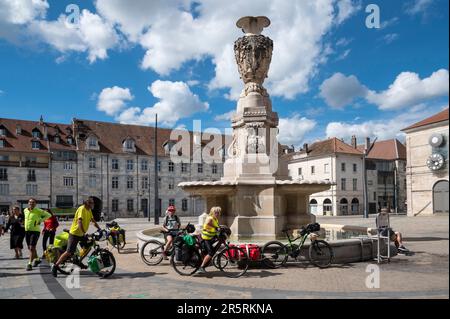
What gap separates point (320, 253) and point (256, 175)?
12.9 feet

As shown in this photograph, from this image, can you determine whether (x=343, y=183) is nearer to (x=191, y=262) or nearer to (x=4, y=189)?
(x=4, y=189)

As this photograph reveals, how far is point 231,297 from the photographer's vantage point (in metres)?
6.70

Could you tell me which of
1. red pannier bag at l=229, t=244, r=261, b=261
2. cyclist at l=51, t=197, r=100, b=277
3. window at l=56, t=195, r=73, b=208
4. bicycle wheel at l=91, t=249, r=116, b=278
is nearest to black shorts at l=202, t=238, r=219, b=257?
red pannier bag at l=229, t=244, r=261, b=261

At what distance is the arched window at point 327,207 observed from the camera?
59.6 m

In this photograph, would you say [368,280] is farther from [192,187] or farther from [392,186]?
[392,186]

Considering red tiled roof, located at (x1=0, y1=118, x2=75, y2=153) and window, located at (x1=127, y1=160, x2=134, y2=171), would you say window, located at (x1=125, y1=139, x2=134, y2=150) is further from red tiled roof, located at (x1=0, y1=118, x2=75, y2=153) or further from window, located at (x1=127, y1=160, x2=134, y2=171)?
red tiled roof, located at (x1=0, y1=118, x2=75, y2=153)

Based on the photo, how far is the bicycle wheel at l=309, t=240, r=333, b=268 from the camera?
30.9ft

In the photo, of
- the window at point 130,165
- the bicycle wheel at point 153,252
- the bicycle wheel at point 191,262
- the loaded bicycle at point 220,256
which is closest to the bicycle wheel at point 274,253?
the loaded bicycle at point 220,256

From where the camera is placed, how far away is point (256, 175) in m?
12.8

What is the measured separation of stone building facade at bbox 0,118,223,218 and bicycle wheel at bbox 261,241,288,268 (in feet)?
152

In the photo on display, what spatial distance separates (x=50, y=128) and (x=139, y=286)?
180ft

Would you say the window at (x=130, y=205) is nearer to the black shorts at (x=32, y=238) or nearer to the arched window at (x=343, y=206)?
the arched window at (x=343, y=206)

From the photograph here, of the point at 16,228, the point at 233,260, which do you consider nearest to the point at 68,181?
the point at 16,228
